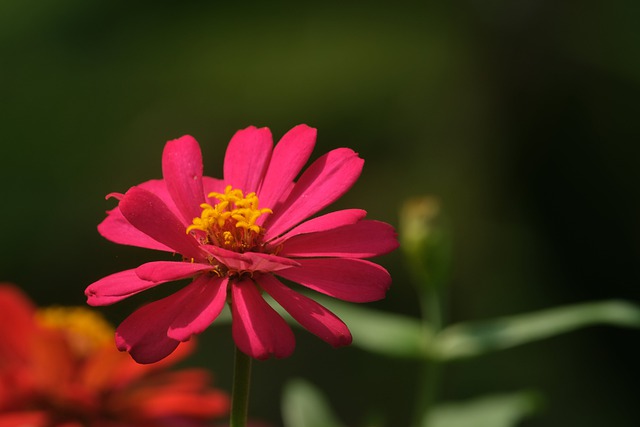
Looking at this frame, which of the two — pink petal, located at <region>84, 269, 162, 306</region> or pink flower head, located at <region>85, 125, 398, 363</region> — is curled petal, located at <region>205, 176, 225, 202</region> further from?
pink petal, located at <region>84, 269, 162, 306</region>

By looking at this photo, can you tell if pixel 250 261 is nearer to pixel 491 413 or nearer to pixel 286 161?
pixel 286 161

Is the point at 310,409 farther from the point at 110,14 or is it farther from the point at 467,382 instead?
the point at 110,14

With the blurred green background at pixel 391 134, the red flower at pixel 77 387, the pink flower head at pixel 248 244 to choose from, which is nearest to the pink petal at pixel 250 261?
the pink flower head at pixel 248 244

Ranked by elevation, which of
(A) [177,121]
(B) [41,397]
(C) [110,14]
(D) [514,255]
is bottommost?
(B) [41,397]

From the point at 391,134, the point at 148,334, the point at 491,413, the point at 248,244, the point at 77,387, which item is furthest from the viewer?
the point at 391,134

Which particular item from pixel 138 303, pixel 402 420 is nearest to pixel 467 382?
pixel 402 420

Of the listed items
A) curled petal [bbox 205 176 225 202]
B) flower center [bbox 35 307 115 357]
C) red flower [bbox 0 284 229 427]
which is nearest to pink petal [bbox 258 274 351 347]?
curled petal [bbox 205 176 225 202]

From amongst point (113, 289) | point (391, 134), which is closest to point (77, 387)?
point (113, 289)
